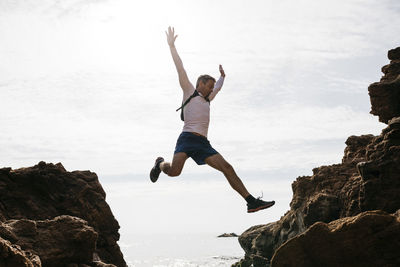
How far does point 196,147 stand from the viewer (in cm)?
966

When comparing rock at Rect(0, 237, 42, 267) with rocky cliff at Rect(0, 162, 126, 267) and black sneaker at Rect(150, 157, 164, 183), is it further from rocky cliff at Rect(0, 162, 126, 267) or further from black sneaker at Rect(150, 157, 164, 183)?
black sneaker at Rect(150, 157, 164, 183)

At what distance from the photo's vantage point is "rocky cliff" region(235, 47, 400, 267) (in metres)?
10.3

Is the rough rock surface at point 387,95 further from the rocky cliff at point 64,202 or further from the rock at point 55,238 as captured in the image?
the rock at point 55,238

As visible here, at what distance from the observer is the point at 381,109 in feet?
66.8

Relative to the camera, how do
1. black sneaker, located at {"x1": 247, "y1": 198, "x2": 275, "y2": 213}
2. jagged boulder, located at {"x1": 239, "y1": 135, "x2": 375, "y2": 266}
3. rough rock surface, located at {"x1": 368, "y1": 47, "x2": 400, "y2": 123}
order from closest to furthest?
black sneaker, located at {"x1": 247, "y1": 198, "x2": 275, "y2": 213} < jagged boulder, located at {"x1": 239, "y1": 135, "x2": 375, "y2": 266} < rough rock surface, located at {"x1": 368, "y1": 47, "x2": 400, "y2": 123}

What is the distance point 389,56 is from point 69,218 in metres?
18.1

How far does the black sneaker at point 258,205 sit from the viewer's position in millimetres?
9297

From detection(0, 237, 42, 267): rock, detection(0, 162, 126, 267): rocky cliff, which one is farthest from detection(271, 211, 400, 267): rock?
detection(0, 237, 42, 267): rock

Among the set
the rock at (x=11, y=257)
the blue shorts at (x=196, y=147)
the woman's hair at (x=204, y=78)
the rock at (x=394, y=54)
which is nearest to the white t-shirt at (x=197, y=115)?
the blue shorts at (x=196, y=147)

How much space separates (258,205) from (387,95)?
13448mm

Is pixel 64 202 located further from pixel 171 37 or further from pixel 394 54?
pixel 394 54

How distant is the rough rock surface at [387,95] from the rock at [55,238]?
15772mm

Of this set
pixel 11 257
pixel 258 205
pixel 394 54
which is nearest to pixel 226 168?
pixel 258 205

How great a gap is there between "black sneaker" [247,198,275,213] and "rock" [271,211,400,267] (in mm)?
2459
